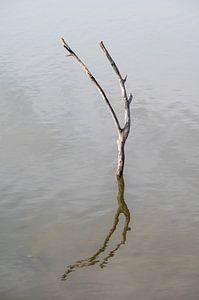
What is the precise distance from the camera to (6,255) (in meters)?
7.54

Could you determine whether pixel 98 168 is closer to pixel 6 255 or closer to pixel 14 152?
pixel 14 152

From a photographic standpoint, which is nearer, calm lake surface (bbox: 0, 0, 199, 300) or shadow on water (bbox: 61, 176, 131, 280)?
calm lake surface (bbox: 0, 0, 199, 300)

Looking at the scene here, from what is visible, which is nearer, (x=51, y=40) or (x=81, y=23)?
(x=51, y=40)

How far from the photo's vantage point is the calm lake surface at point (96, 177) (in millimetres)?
7002

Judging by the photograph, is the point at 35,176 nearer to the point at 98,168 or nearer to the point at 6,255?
the point at 98,168

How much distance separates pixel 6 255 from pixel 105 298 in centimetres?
198

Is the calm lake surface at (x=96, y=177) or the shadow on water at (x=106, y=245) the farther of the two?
the shadow on water at (x=106, y=245)

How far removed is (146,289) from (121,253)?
Answer: 978mm

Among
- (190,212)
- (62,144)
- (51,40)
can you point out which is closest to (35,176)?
(62,144)

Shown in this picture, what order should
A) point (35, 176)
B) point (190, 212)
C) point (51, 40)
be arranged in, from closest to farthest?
1. point (190, 212)
2. point (35, 176)
3. point (51, 40)

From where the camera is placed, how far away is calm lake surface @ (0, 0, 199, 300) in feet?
23.0

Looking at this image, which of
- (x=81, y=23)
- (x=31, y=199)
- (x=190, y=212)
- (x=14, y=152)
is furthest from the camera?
(x=81, y=23)

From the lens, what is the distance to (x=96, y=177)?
32.7ft

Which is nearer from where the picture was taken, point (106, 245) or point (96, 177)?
point (106, 245)
